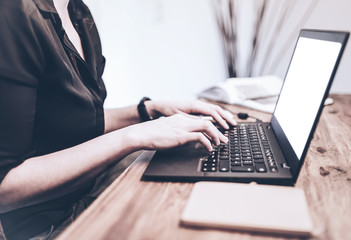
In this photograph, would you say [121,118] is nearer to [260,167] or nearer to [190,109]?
[190,109]

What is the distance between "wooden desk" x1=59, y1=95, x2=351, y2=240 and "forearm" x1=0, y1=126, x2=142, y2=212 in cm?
6

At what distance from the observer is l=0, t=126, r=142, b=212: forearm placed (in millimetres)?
539

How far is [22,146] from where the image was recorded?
0.57 m

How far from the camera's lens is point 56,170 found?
56 centimetres

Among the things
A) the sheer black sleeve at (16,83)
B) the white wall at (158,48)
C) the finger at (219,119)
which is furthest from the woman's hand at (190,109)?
the white wall at (158,48)

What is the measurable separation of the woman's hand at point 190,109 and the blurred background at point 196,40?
70 centimetres

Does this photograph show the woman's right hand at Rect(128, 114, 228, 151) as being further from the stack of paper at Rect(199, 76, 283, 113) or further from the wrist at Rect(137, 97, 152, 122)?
the stack of paper at Rect(199, 76, 283, 113)

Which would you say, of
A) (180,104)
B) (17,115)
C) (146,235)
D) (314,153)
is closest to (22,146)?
(17,115)

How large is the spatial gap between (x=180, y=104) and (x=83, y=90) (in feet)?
0.97

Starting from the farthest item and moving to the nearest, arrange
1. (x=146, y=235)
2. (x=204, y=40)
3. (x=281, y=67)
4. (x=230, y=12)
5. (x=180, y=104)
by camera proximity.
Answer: (x=204, y=40)
(x=281, y=67)
(x=230, y=12)
(x=180, y=104)
(x=146, y=235)

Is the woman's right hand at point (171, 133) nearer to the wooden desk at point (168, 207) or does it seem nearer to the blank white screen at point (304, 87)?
the wooden desk at point (168, 207)

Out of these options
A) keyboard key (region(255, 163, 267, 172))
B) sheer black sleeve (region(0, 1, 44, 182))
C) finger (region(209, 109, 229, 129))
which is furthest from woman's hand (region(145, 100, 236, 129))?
sheer black sleeve (region(0, 1, 44, 182))

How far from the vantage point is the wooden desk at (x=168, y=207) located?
0.40 metres

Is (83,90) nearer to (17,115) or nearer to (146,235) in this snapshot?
(17,115)
